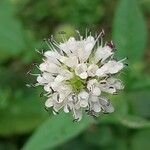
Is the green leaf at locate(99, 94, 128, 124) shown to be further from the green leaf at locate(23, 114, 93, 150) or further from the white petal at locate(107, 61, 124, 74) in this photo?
the white petal at locate(107, 61, 124, 74)

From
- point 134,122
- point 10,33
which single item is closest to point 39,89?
point 10,33

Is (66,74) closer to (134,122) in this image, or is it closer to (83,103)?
(83,103)

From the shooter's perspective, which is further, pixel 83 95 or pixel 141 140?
pixel 141 140

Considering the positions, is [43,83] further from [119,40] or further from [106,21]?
[106,21]

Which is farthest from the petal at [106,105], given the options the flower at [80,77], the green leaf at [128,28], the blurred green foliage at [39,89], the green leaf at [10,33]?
the green leaf at [10,33]

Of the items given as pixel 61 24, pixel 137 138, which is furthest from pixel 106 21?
pixel 137 138

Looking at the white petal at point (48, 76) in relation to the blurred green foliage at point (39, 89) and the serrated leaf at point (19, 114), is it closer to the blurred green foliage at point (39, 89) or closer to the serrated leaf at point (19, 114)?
the blurred green foliage at point (39, 89)

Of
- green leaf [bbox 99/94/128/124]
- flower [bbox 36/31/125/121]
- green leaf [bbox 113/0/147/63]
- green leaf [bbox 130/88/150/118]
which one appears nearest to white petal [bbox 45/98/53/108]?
flower [bbox 36/31/125/121]
